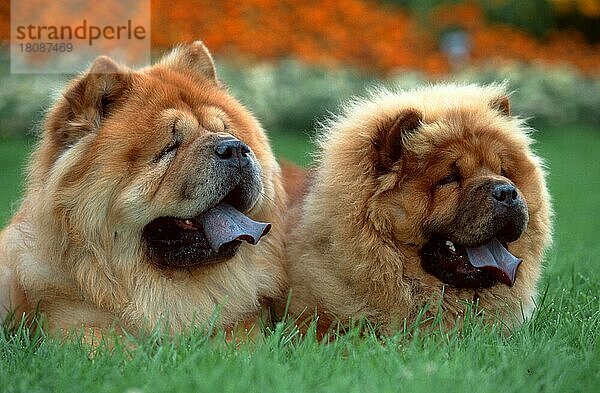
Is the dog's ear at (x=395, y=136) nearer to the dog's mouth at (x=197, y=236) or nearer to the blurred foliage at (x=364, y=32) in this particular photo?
the dog's mouth at (x=197, y=236)

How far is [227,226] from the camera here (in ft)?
11.4

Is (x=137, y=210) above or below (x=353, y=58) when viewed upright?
above

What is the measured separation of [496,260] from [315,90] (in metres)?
9.56

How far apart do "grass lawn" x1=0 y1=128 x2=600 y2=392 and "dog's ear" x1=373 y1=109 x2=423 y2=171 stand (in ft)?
2.39

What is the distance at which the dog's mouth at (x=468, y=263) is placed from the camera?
3.46 m

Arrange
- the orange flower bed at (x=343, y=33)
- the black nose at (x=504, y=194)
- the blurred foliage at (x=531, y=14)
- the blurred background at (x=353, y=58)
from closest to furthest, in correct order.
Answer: the black nose at (x=504, y=194) → the blurred background at (x=353, y=58) → the orange flower bed at (x=343, y=33) → the blurred foliage at (x=531, y=14)

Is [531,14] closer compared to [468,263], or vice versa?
[468,263]

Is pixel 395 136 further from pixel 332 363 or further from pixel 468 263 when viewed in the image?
pixel 332 363

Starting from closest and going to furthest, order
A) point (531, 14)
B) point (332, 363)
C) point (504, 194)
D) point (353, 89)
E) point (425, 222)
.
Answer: point (332, 363) < point (504, 194) < point (425, 222) < point (353, 89) < point (531, 14)

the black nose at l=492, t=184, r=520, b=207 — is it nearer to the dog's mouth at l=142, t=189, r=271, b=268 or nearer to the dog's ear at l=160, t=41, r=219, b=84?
the dog's mouth at l=142, t=189, r=271, b=268

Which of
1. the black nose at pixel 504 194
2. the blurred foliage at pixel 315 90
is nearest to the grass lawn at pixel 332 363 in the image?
the black nose at pixel 504 194

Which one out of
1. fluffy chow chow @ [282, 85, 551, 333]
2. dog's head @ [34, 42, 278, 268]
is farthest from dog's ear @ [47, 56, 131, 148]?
fluffy chow chow @ [282, 85, 551, 333]

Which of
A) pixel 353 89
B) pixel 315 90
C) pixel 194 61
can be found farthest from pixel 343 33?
pixel 194 61

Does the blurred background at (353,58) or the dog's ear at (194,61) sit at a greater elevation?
the dog's ear at (194,61)
